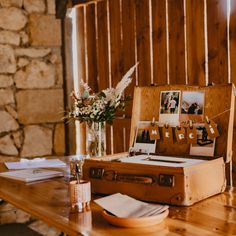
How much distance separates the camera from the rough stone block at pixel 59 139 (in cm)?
367

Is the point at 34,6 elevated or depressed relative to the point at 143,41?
elevated

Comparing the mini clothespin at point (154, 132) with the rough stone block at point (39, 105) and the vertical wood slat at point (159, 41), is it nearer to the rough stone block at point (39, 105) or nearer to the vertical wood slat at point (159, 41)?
the vertical wood slat at point (159, 41)

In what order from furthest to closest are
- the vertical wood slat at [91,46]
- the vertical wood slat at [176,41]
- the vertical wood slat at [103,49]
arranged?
the vertical wood slat at [91,46] < the vertical wood slat at [103,49] < the vertical wood slat at [176,41]

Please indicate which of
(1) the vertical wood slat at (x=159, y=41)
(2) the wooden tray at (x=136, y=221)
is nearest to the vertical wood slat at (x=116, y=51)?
(1) the vertical wood slat at (x=159, y=41)

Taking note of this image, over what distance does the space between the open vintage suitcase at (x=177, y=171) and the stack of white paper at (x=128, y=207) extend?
0.31ft

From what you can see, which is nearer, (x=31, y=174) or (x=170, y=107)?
(x=170, y=107)

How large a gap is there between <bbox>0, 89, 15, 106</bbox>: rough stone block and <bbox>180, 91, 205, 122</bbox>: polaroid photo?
6.84 ft

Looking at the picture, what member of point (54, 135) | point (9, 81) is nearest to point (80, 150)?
point (54, 135)

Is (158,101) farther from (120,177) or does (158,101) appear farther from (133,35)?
(133,35)

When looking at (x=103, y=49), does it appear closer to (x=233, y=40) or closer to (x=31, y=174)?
(x=233, y=40)

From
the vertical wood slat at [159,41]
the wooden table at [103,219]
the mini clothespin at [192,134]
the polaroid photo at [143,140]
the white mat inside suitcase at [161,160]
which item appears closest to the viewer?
the wooden table at [103,219]

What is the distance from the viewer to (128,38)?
3281 mm

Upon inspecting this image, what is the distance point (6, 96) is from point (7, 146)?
40cm

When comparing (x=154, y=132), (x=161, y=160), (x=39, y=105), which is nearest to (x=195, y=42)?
(x=154, y=132)
